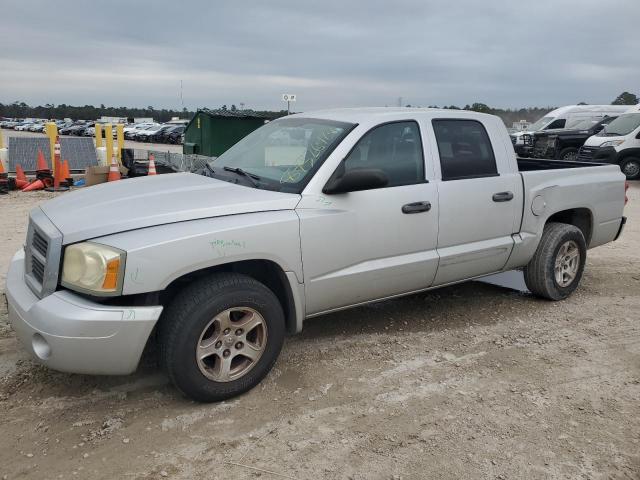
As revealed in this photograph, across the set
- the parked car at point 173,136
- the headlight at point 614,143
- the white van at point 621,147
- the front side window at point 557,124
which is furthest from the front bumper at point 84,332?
the parked car at point 173,136

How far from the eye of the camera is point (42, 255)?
124 inches

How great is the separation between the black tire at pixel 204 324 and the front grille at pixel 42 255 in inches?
25.2

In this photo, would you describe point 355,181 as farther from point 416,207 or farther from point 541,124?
point 541,124

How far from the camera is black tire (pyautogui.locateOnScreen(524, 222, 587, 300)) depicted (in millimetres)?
4988

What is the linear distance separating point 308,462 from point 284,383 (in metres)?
0.85

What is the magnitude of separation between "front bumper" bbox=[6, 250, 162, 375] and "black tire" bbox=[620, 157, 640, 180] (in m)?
16.4

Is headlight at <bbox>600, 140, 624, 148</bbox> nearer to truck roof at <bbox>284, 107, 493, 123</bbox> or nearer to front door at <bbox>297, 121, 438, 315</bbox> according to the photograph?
truck roof at <bbox>284, 107, 493, 123</bbox>

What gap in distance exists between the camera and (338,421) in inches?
123

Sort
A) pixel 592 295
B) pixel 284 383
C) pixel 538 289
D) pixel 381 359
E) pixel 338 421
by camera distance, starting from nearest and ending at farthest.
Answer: pixel 338 421 → pixel 284 383 → pixel 381 359 → pixel 538 289 → pixel 592 295

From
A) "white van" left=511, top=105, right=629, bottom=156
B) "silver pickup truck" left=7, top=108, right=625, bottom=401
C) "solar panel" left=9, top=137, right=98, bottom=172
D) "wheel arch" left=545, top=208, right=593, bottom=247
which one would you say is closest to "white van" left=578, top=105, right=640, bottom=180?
"white van" left=511, top=105, right=629, bottom=156

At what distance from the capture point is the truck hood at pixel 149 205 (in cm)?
304

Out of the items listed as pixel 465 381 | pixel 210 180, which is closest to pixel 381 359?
pixel 465 381

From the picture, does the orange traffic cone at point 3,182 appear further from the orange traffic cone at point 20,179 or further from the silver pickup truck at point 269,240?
the silver pickup truck at point 269,240

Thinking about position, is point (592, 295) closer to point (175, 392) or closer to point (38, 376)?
point (175, 392)
